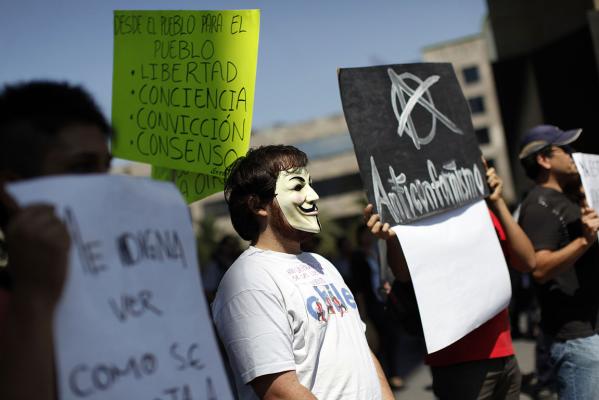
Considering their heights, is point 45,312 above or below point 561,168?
below

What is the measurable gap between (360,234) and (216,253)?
1974mm

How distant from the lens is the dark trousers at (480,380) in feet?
10.3

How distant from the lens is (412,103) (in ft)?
10.3

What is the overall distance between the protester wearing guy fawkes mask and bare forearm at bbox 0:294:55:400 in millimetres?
962

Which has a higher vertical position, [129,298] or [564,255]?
[129,298]

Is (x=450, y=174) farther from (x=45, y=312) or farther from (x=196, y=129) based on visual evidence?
(x=45, y=312)

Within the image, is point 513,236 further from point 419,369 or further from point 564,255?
point 419,369

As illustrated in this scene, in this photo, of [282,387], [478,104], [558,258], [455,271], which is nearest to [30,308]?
[282,387]

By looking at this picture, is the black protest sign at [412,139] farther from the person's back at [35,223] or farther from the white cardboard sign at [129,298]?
the person's back at [35,223]

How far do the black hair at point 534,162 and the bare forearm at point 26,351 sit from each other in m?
2.94

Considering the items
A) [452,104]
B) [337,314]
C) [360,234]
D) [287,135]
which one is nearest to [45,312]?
[337,314]

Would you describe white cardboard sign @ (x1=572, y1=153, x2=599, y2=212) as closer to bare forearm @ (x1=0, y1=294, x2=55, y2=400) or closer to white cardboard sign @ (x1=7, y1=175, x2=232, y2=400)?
white cardboard sign @ (x1=7, y1=175, x2=232, y2=400)

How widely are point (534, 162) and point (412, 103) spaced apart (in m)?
0.97

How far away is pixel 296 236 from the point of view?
→ 2.61 m
